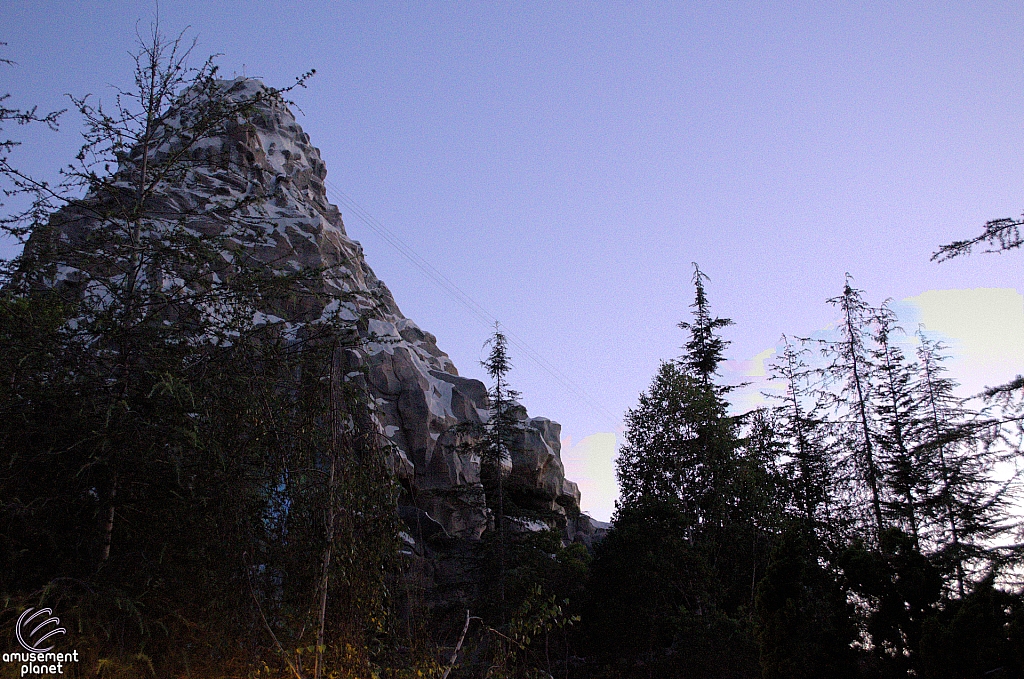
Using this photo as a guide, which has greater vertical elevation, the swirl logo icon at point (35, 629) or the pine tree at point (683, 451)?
the pine tree at point (683, 451)

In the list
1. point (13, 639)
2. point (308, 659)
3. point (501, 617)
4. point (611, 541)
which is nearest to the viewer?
point (13, 639)

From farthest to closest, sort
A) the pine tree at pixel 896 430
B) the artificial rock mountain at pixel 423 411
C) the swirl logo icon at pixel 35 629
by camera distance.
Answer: the artificial rock mountain at pixel 423 411 → the pine tree at pixel 896 430 → the swirl logo icon at pixel 35 629

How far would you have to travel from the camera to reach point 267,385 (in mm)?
6332

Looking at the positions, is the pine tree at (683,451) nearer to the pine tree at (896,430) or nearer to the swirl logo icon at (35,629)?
the pine tree at (896,430)

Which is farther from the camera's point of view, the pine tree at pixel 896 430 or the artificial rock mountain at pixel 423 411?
the artificial rock mountain at pixel 423 411

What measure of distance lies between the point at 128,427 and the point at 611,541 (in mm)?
16085

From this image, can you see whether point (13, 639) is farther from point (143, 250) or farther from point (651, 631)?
point (651, 631)

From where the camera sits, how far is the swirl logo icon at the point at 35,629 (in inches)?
200

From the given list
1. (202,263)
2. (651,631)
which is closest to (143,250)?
(202,263)

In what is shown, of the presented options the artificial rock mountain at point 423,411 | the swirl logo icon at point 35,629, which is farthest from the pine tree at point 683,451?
the swirl logo icon at point 35,629

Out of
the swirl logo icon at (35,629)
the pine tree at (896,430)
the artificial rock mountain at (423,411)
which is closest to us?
the swirl logo icon at (35,629)

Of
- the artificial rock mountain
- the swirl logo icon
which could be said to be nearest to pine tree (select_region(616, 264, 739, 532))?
the artificial rock mountain

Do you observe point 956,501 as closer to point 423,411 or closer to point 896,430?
point 896,430

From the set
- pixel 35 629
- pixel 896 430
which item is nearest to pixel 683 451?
pixel 896 430
